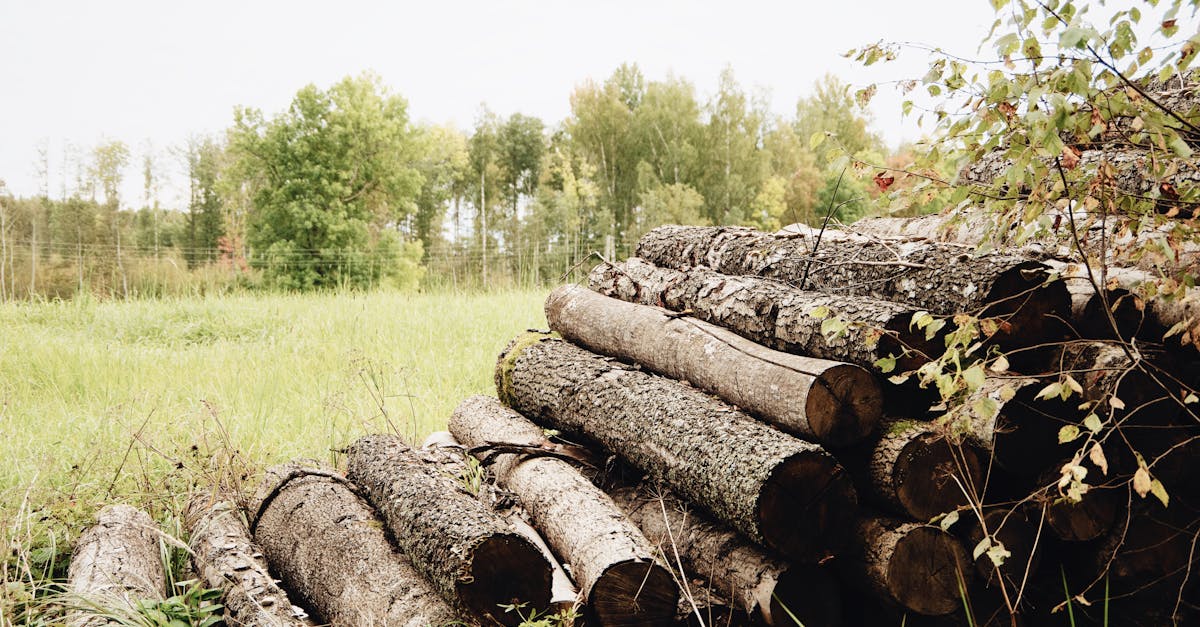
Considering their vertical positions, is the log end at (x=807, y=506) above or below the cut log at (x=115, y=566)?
above

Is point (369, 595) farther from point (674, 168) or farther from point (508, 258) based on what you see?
point (674, 168)

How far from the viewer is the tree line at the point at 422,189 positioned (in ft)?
89.2

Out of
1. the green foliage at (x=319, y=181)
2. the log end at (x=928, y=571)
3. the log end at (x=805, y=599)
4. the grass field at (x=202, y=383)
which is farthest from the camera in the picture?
the green foliage at (x=319, y=181)

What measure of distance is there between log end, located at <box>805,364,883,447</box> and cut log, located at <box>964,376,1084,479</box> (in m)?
0.35

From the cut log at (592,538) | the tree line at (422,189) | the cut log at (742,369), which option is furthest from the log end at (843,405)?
the tree line at (422,189)

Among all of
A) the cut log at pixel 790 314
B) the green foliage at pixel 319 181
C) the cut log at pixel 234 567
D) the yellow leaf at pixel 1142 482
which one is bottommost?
the cut log at pixel 234 567

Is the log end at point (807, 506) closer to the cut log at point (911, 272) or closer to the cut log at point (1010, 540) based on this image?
the cut log at point (1010, 540)

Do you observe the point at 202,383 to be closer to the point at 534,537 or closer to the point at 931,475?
the point at 534,537

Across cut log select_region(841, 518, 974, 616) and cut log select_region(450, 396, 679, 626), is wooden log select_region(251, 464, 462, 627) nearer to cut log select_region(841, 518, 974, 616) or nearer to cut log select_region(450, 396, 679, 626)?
cut log select_region(450, 396, 679, 626)

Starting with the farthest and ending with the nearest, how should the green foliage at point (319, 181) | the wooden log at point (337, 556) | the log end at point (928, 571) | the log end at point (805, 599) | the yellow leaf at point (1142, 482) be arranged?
1. the green foliage at point (319, 181)
2. the wooden log at point (337, 556)
3. the log end at point (805, 599)
4. the log end at point (928, 571)
5. the yellow leaf at point (1142, 482)

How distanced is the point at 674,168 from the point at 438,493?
106 ft

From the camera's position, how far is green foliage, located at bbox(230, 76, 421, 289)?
27078 mm

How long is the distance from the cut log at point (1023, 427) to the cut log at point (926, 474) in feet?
0.31

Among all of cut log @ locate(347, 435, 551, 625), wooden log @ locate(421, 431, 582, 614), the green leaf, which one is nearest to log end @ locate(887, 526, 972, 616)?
the green leaf
